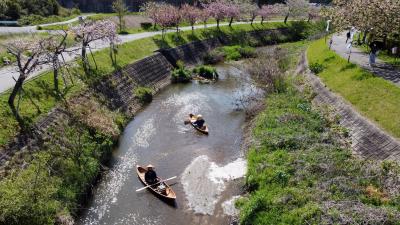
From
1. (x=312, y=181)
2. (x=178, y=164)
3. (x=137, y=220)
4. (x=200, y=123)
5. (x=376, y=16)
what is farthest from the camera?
(x=376, y=16)

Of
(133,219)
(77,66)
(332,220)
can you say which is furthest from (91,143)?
(332,220)

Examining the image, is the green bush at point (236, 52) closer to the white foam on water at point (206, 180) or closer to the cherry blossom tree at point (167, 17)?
the cherry blossom tree at point (167, 17)

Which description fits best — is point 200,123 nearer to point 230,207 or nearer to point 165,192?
point 165,192

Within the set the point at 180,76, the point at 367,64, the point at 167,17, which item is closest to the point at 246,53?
the point at 167,17

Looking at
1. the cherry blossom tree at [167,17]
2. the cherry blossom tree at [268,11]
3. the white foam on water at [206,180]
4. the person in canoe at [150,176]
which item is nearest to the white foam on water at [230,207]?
the white foam on water at [206,180]

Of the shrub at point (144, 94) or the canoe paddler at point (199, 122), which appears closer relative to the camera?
the canoe paddler at point (199, 122)

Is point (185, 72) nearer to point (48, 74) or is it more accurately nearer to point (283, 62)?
point (283, 62)
